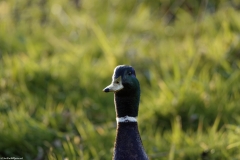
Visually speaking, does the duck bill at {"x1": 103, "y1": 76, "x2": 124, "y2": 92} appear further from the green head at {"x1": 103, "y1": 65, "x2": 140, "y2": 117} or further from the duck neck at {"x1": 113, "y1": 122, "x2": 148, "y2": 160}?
the duck neck at {"x1": 113, "y1": 122, "x2": 148, "y2": 160}

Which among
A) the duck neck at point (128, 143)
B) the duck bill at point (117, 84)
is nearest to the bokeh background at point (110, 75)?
the duck neck at point (128, 143)

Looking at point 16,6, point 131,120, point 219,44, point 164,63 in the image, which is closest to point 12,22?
point 16,6

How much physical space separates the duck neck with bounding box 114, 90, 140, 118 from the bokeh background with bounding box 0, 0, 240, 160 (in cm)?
56

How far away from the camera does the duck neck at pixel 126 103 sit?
233cm

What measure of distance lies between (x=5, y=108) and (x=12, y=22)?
168cm

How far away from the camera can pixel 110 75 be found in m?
4.23

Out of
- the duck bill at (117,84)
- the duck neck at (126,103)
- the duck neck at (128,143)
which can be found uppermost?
the duck bill at (117,84)

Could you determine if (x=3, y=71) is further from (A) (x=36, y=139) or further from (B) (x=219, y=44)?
(B) (x=219, y=44)

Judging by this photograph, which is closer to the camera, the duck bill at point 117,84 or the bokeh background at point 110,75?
the duck bill at point 117,84

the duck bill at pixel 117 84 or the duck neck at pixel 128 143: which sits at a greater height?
the duck bill at pixel 117 84

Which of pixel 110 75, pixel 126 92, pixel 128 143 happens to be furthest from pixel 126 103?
pixel 110 75

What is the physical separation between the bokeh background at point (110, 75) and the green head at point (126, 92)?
0.57 meters

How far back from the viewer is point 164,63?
14.1 ft

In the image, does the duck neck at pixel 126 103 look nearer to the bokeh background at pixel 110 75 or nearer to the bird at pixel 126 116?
the bird at pixel 126 116
